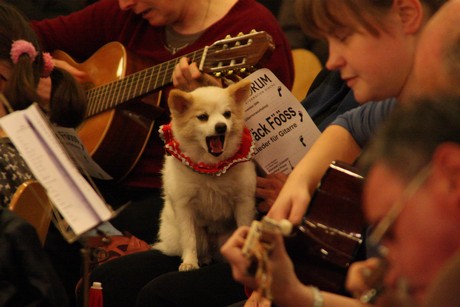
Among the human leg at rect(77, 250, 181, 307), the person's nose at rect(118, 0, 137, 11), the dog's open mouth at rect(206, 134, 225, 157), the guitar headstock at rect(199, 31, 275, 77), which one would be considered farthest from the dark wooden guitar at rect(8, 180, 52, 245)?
the person's nose at rect(118, 0, 137, 11)

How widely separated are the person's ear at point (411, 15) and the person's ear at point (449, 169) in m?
0.53

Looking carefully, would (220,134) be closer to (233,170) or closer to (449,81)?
(233,170)

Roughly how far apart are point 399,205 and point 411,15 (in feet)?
1.79

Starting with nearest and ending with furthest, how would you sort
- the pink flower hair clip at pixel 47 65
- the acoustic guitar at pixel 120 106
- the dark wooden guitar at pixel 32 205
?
1. the dark wooden guitar at pixel 32 205
2. the pink flower hair clip at pixel 47 65
3. the acoustic guitar at pixel 120 106

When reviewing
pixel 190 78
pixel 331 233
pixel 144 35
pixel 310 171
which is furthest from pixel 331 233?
pixel 144 35

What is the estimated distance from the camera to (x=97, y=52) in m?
2.43

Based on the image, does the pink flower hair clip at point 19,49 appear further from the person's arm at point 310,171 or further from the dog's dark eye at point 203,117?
the person's arm at point 310,171

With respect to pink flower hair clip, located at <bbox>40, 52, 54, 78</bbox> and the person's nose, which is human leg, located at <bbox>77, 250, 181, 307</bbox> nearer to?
pink flower hair clip, located at <bbox>40, 52, 54, 78</bbox>

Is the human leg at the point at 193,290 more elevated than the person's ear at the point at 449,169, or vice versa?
the person's ear at the point at 449,169

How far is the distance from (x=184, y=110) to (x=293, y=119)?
0.88 ft

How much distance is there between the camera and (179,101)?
1668 millimetres

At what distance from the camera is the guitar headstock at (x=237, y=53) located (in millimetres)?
1820

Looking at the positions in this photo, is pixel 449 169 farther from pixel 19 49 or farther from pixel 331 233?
pixel 19 49

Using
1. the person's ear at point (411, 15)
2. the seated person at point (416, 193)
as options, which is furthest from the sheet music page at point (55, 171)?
the person's ear at point (411, 15)
